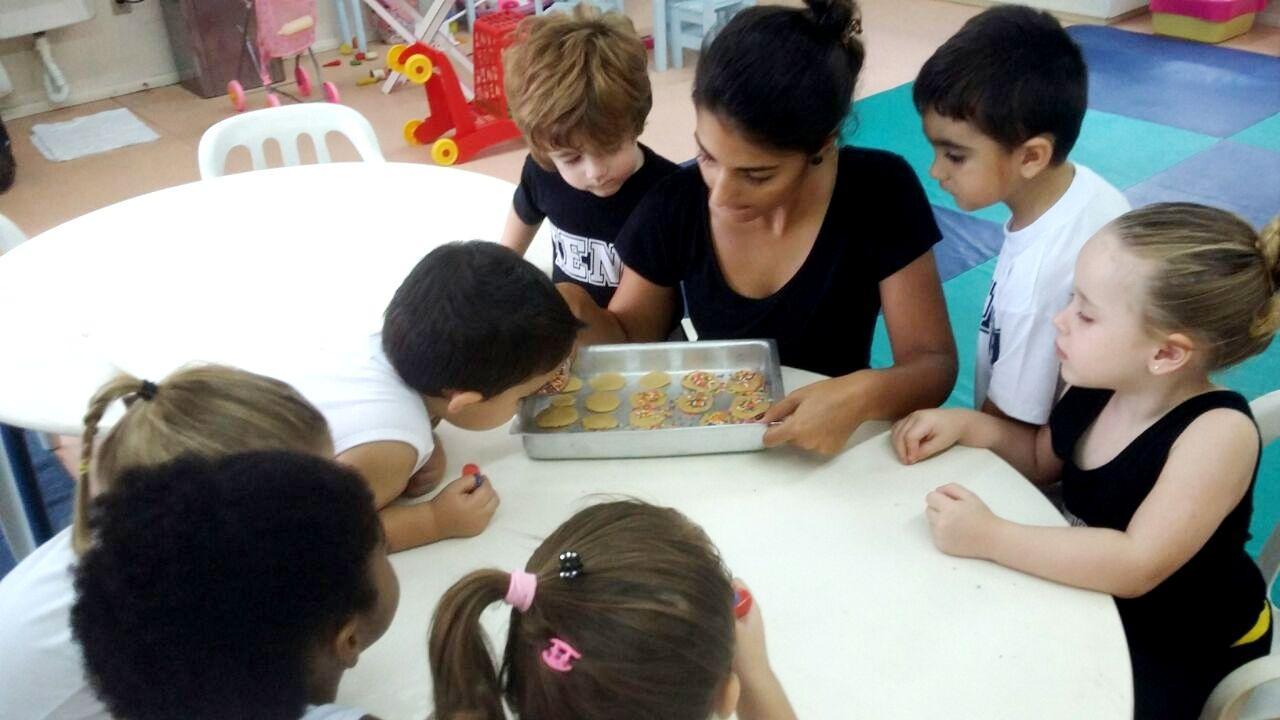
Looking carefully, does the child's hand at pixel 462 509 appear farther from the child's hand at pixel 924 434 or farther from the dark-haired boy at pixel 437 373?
the child's hand at pixel 924 434

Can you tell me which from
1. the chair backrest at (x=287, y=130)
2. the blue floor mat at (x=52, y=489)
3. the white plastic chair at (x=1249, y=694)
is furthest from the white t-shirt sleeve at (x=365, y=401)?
the blue floor mat at (x=52, y=489)

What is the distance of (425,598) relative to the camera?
96cm

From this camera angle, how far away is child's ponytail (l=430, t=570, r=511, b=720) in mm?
681

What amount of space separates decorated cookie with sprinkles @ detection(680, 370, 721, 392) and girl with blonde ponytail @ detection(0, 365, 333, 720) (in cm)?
48

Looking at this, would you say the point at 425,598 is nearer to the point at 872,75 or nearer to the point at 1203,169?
the point at 1203,169

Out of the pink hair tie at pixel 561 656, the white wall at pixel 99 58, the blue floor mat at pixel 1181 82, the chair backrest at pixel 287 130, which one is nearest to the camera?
the pink hair tie at pixel 561 656

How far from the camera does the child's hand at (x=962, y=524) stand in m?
0.96

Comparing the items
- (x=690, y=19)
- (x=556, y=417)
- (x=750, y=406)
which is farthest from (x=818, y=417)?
(x=690, y=19)

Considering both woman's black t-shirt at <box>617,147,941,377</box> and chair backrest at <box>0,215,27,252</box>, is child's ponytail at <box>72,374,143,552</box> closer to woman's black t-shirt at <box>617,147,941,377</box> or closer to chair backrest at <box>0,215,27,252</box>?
woman's black t-shirt at <box>617,147,941,377</box>

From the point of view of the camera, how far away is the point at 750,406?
1.19 m

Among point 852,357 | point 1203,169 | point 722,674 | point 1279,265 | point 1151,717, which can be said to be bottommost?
point 1203,169

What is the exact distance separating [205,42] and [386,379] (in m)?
3.97

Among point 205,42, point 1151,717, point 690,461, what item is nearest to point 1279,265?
point 1151,717

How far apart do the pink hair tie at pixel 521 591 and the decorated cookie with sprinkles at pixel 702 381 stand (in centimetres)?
59
